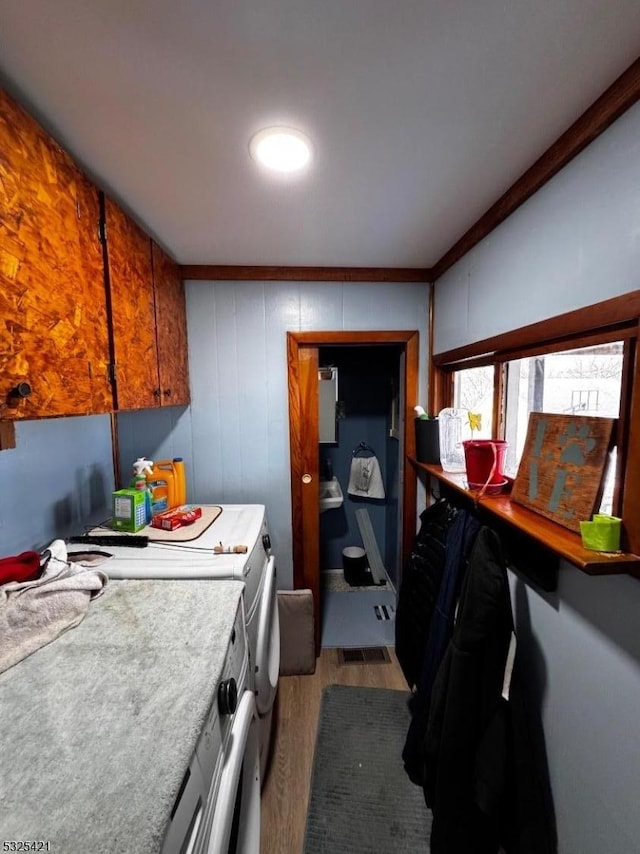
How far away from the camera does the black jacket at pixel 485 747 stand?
0.98m

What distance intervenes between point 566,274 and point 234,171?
1.05 metres

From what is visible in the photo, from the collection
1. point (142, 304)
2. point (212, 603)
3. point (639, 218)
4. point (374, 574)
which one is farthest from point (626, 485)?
point (374, 574)

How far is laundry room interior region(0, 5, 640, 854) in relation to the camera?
63 cm

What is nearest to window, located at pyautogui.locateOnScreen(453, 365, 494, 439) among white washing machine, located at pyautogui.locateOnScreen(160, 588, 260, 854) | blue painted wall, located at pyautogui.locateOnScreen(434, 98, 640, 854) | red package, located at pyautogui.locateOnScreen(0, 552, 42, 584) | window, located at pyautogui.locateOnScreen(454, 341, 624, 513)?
window, located at pyautogui.locateOnScreen(454, 341, 624, 513)

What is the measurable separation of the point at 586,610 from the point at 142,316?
180 cm

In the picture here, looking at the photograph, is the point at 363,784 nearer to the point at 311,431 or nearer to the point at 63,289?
the point at 311,431

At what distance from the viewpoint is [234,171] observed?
102 cm

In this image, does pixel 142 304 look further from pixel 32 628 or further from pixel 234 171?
pixel 32 628

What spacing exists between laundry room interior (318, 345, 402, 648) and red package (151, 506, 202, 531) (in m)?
1.29

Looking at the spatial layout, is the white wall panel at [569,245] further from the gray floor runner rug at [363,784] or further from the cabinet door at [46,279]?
the gray floor runner rug at [363,784]

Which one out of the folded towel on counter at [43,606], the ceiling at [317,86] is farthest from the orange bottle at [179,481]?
the ceiling at [317,86]

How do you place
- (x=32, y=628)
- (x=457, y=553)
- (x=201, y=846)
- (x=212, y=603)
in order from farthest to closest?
(x=457, y=553), (x=212, y=603), (x=32, y=628), (x=201, y=846)

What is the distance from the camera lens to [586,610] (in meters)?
0.88

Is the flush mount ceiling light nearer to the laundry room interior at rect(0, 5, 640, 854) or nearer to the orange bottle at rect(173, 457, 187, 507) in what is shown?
the laundry room interior at rect(0, 5, 640, 854)
